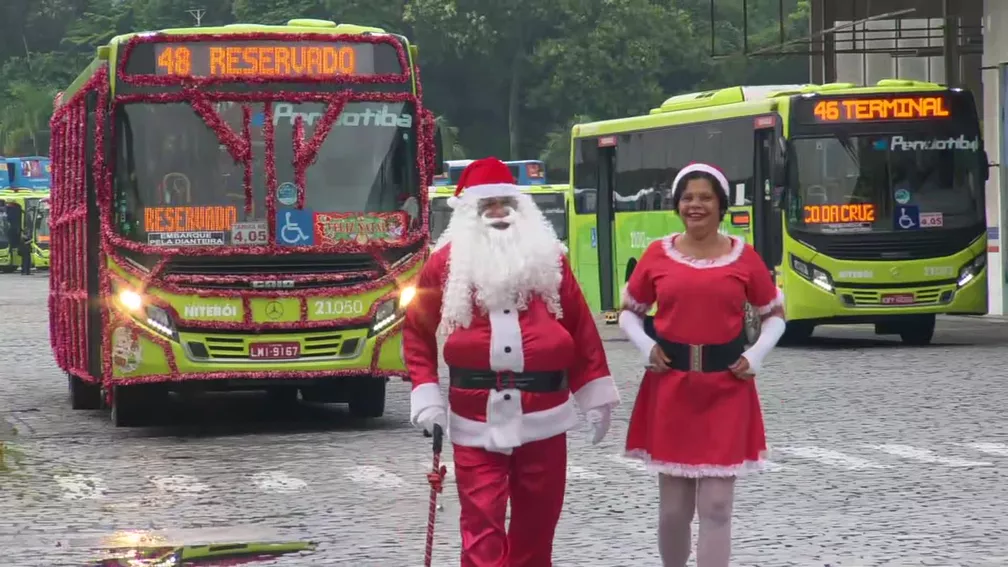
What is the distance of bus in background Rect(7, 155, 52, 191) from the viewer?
261 ft

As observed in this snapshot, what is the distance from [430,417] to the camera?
7.53 metres

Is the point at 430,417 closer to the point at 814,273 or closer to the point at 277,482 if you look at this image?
the point at 277,482

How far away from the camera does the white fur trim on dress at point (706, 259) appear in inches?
313

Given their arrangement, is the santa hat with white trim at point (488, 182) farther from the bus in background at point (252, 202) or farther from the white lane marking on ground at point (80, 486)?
the bus in background at point (252, 202)

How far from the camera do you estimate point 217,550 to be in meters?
10.1

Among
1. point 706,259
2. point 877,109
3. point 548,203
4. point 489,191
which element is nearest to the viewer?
point 489,191

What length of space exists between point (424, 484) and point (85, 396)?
22.6ft

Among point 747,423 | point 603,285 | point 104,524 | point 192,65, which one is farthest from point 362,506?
point 603,285

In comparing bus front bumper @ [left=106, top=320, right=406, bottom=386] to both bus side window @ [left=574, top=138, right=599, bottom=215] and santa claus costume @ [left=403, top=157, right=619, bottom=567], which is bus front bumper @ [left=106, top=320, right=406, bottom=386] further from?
bus side window @ [left=574, top=138, right=599, bottom=215]

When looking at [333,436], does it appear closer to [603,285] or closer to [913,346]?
[913,346]

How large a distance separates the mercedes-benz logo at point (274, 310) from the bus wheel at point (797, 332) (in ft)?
36.4

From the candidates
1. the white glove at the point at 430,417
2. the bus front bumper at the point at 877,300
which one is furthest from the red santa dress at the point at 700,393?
the bus front bumper at the point at 877,300

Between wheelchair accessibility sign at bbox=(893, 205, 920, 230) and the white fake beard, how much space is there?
17.9 metres

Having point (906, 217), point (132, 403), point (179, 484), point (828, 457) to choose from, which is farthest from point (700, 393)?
point (906, 217)
